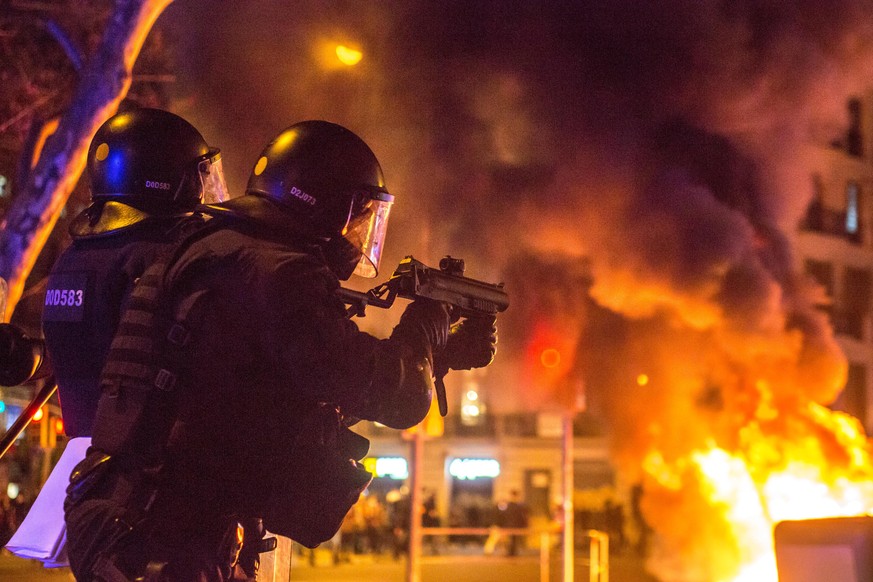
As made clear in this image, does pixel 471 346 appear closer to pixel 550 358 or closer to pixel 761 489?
pixel 550 358

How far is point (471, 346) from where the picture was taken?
2699 mm

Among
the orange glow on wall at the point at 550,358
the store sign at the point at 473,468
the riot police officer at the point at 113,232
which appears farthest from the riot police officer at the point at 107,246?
the store sign at the point at 473,468

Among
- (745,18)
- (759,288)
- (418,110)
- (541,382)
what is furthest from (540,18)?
(759,288)

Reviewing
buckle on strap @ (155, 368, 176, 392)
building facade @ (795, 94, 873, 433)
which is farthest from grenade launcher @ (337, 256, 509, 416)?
building facade @ (795, 94, 873, 433)

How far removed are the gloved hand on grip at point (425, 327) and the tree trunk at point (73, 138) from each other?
621cm

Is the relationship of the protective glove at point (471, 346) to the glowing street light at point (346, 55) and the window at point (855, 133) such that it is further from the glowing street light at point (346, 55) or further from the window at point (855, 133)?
the window at point (855, 133)

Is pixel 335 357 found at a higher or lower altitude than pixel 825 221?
lower

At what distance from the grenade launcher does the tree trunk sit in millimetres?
6045

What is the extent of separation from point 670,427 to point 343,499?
2058 centimetres

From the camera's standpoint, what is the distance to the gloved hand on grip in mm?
2322

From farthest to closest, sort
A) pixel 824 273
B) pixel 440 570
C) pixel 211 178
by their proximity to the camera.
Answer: pixel 824 273 < pixel 440 570 < pixel 211 178

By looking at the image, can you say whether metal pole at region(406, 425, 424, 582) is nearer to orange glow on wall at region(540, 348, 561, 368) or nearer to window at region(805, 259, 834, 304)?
orange glow on wall at region(540, 348, 561, 368)

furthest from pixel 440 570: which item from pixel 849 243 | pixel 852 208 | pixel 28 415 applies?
pixel 852 208

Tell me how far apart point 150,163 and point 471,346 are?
1.01 meters
